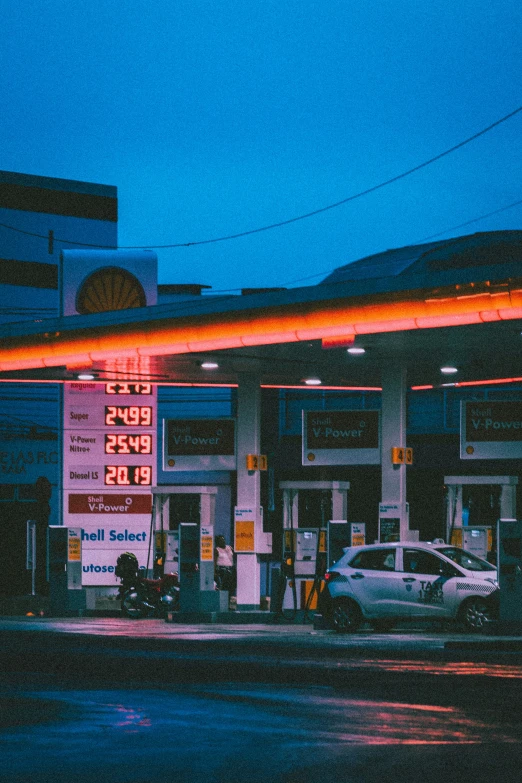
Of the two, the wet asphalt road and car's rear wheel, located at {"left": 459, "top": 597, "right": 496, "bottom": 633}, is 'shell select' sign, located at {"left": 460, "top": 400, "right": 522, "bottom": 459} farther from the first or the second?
the wet asphalt road

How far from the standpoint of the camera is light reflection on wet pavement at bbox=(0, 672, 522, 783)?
870 cm

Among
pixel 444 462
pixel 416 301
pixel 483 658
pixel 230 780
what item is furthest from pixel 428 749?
pixel 444 462

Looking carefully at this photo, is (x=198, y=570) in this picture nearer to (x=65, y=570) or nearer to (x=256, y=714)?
(x=65, y=570)

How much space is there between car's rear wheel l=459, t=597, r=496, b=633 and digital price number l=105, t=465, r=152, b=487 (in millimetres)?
9140

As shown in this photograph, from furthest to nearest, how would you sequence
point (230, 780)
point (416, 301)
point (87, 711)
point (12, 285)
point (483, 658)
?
point (12, 285), point (416, 301), point (483, 658), point (87, 711), point (230, 780)

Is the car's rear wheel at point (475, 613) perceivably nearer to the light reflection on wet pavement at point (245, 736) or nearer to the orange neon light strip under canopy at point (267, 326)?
the orange neon light strip under canopy at point (267, 326)

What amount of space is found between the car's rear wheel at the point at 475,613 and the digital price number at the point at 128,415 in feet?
30.7

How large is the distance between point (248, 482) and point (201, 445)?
1.25m

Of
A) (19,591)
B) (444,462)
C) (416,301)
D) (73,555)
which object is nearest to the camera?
(416,301)

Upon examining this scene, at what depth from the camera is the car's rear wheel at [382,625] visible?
2401 centimetres

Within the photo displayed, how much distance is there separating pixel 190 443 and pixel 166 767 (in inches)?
786

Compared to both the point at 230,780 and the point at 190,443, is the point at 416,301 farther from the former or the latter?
the point at 230,780

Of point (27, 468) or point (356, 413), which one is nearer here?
point (356, 413)

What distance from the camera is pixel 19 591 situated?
44938mm
